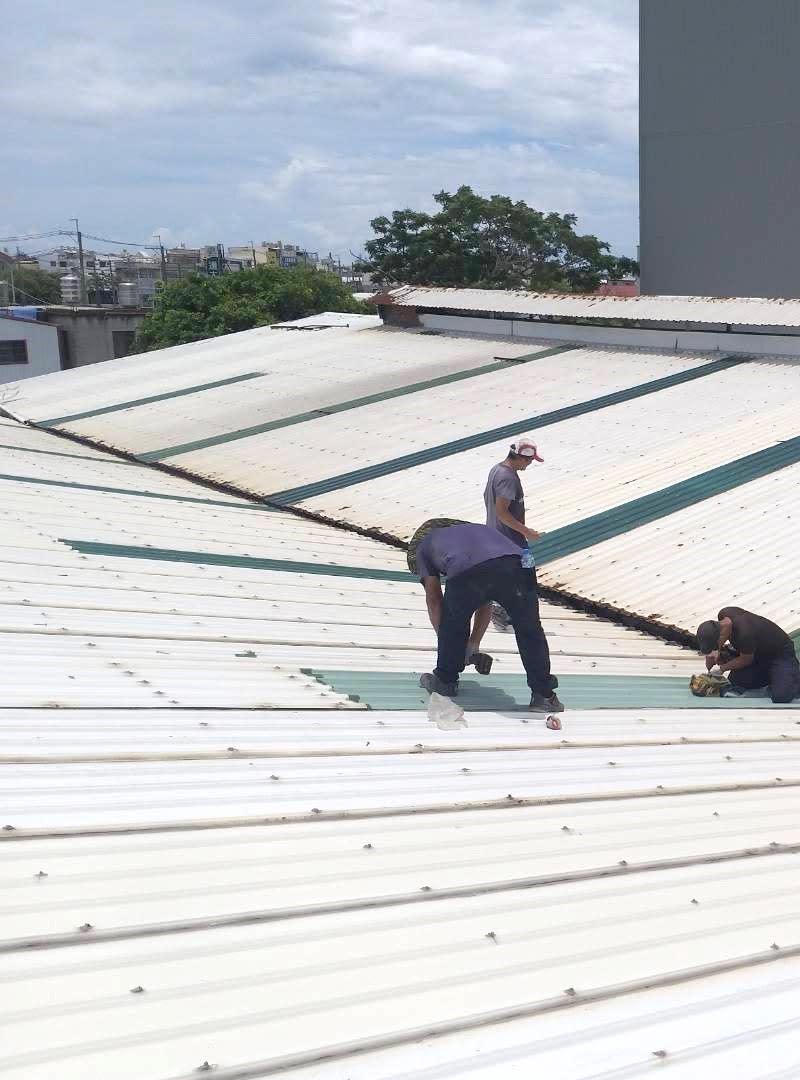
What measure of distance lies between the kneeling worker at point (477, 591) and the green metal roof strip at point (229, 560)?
3.21m

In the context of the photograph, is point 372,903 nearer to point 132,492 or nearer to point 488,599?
point 488,599

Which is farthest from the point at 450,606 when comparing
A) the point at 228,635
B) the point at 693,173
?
the point at 693,173

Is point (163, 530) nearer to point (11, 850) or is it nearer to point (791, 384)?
point (11, 850)

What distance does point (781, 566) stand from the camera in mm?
9477

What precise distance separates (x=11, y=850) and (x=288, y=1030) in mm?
1196

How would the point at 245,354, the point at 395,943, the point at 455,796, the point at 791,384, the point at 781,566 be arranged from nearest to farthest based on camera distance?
the point at 395,943, the point at 455,796, the point at 781,566, the point at 791,384, the point at 245,354

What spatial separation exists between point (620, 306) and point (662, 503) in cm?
879

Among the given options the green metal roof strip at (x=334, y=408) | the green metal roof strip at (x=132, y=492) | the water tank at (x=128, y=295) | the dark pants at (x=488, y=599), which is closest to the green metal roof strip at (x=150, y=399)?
the green metal roof strip at (x=334, y=408)

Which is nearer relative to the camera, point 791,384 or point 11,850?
point 11,850

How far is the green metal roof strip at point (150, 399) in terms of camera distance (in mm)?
20364

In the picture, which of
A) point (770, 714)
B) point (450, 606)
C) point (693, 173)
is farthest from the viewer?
point (693, 173)

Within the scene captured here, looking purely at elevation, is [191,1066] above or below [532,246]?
below

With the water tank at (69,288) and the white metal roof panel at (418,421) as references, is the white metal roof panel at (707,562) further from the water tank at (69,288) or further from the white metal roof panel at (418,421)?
the water tank at (69,288)

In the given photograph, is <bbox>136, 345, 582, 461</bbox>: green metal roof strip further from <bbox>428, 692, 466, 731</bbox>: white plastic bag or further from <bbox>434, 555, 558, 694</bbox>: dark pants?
<bbox>428, 692, 466, 731</bbox>: white plastic bag
